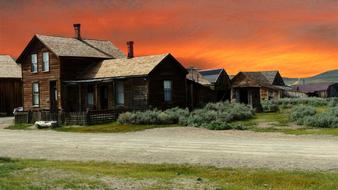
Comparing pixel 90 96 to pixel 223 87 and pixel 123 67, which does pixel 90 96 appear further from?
pixel 223 87

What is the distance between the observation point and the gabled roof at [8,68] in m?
58.5

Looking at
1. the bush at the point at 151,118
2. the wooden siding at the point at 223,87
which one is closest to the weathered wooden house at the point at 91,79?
the bush at the point at 151,118

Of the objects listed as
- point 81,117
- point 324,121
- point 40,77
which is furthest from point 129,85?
point 324,121

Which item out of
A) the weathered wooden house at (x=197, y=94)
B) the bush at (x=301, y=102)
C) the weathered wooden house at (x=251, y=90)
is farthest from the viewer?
the bush at (x=301, y=102)

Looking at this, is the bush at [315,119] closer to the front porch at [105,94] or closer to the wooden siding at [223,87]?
the front porch at [105,94]

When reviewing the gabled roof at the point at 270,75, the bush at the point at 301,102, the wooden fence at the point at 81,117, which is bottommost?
the wooden fence at the point at 81,117

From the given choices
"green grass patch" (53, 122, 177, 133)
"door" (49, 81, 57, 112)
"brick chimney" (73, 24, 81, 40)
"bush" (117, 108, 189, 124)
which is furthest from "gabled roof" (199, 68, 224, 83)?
"green grass patch" (53, 122, 177, 133)

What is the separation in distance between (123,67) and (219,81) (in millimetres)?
25538

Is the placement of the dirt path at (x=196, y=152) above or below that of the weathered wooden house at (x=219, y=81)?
below

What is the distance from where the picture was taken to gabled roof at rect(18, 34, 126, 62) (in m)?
44.6

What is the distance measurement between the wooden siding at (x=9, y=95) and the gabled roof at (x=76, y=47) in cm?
1096

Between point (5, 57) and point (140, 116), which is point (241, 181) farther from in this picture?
point (5, 57)

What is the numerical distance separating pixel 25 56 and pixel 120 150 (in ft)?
104

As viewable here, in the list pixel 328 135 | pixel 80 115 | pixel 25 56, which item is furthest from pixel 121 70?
pixel 328 135
